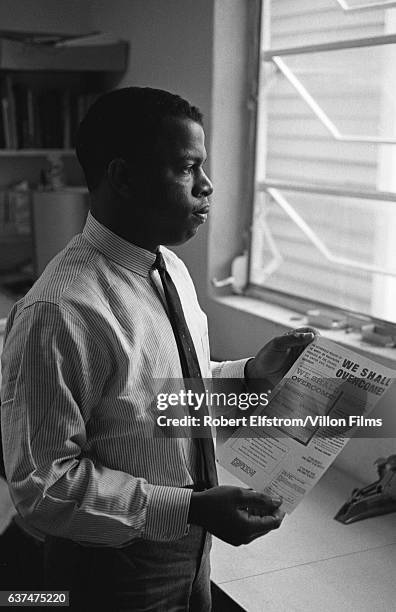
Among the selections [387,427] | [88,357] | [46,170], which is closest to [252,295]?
[387,427]

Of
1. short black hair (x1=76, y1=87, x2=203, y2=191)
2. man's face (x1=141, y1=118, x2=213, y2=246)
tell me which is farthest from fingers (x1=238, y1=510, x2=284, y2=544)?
short black hair (x1=76, y1=87, x2=203, y2=191)

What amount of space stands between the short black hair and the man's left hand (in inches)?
15.4

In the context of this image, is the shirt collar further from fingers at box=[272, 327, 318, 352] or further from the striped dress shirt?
fingers at box=[272, 327, 318, 352]

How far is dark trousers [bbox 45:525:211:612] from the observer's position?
42.6 inches

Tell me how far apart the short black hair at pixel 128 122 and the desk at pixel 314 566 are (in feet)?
2.98

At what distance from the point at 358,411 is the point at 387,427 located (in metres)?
0.90

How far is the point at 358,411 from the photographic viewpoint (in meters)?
1.13

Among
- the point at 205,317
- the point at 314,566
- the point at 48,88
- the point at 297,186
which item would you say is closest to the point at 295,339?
the point at 205,317

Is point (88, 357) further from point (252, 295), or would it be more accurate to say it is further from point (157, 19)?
point (157, 19)

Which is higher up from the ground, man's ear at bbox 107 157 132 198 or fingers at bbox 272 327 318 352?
man's ear at bbox 107 157 132 198

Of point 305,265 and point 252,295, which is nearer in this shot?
point 305,265

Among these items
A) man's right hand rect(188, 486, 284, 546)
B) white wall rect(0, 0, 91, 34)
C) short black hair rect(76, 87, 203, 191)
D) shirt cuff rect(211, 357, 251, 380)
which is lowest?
man's right hand rect(188, 486, 284, 546)

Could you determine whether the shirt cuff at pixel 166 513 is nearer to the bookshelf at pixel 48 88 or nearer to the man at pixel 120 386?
the man at pixel 120 386

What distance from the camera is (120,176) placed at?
1.01m
